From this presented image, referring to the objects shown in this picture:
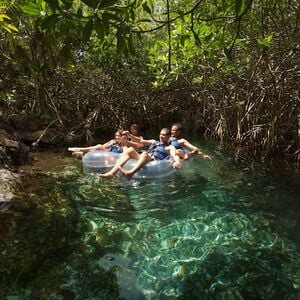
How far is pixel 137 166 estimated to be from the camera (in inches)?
252

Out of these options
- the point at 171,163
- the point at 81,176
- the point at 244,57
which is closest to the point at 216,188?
the point at 171,163

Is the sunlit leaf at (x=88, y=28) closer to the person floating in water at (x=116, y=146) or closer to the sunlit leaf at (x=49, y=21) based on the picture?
the sunlit leaf at (x=49, y=21)

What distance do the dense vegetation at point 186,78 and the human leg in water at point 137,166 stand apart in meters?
1.53

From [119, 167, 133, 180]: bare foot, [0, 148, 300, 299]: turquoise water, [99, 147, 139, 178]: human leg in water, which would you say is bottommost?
[0, 148, 300, 299]: turquoise water

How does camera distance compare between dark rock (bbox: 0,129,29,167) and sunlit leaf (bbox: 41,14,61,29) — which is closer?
sunlit leaf (bbox: 41,14,61,29)

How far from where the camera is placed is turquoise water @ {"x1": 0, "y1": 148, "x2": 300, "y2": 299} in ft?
11.1

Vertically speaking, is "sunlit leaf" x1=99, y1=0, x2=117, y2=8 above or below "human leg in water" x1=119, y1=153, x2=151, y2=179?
above

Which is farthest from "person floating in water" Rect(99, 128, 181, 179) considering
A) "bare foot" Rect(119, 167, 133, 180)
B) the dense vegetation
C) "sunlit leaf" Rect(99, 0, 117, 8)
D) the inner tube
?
"sunlit leaf" Rect(99, 0, 117, 8)

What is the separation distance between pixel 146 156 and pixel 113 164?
92 cm

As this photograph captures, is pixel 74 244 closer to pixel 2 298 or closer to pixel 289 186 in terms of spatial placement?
pixel 2 298

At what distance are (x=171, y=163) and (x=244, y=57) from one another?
332cm

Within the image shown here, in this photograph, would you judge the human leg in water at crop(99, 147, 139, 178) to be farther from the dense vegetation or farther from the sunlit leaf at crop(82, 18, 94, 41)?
the sunlit leaf at crop(82, 18, 94, 41)

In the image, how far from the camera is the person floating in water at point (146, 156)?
20.8 ft

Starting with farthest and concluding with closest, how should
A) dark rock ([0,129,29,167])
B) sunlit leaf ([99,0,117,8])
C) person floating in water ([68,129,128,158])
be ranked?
dark rock ([0,129,29,167]) → person floating in water ([68,129,128,158]) → sunlit leaf ([99,0,117,8])
